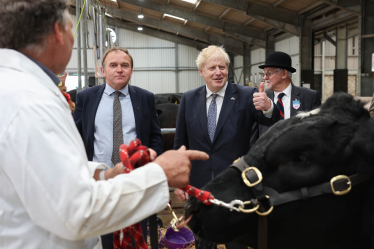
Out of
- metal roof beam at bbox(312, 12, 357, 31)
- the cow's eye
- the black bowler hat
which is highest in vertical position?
metal roof beam at bbox(312, 12, 357, 31)

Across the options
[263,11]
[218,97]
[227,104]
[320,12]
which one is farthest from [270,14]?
[227,104]

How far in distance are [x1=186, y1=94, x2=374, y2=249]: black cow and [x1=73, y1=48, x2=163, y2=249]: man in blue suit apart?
144cm

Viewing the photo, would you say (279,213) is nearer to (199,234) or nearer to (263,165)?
(263,165)

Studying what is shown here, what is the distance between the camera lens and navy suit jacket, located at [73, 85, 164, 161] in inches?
108

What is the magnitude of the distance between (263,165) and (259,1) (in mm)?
12532

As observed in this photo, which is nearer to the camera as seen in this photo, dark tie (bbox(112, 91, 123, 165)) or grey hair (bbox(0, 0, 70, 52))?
grey hair (bbox(0, 0, 70, 52))

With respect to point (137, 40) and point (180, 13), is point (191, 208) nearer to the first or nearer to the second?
point (180, 13)

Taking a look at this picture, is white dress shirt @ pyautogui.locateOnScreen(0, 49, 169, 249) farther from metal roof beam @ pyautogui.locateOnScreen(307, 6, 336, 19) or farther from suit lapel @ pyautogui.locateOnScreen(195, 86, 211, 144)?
metal roof beam @ pyautogui.locateOnScreen(307, 6, 336, 19)

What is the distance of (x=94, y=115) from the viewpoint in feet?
9.09

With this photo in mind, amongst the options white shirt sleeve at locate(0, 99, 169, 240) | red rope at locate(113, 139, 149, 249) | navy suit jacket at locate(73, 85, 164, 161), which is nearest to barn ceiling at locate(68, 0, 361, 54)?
navy suit jacket at locate(73, 85, 164, 161)

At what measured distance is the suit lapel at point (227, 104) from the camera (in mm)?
2816

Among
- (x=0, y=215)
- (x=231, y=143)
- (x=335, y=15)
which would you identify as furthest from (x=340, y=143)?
(x=335, y=15)

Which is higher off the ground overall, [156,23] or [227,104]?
[156,23]

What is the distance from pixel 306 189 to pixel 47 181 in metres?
0.96
